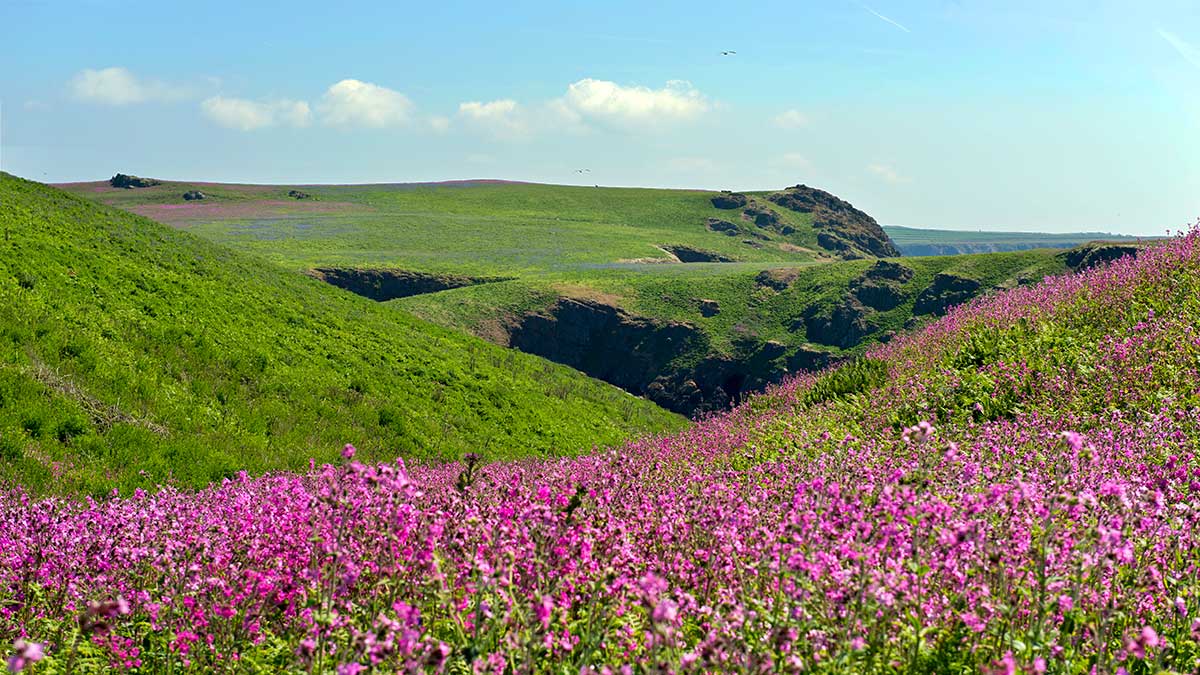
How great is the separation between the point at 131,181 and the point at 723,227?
92359mm

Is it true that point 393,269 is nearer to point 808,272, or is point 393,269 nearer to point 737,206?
point 808,272

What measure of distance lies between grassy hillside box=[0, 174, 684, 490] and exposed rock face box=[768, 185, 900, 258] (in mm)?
100453

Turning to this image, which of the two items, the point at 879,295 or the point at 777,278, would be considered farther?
the point at 777,278

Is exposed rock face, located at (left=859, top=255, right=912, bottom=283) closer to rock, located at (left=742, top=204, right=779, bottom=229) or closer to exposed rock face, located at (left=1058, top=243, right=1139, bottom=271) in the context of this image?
exposed rock face, located at (left=1058, top=243, right=1139, bottom=271)

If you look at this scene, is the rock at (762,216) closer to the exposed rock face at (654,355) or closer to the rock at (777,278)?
the rock at (777,278)

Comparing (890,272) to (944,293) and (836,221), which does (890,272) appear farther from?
(836,221)

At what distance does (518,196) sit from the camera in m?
140

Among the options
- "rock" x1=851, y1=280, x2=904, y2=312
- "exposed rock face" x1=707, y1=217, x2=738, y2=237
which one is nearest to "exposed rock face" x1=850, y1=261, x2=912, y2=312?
"rock" x1=851, y1=280, x2=904, y2=312

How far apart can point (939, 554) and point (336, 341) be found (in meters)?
23.8

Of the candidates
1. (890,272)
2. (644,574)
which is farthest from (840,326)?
(644,574)

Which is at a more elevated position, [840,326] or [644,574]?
[644,574]

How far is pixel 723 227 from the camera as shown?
397 ft

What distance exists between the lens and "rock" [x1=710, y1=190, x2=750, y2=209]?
134375 millimetres

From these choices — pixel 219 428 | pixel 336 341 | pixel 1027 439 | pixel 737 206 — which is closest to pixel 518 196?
pixel 737 206
